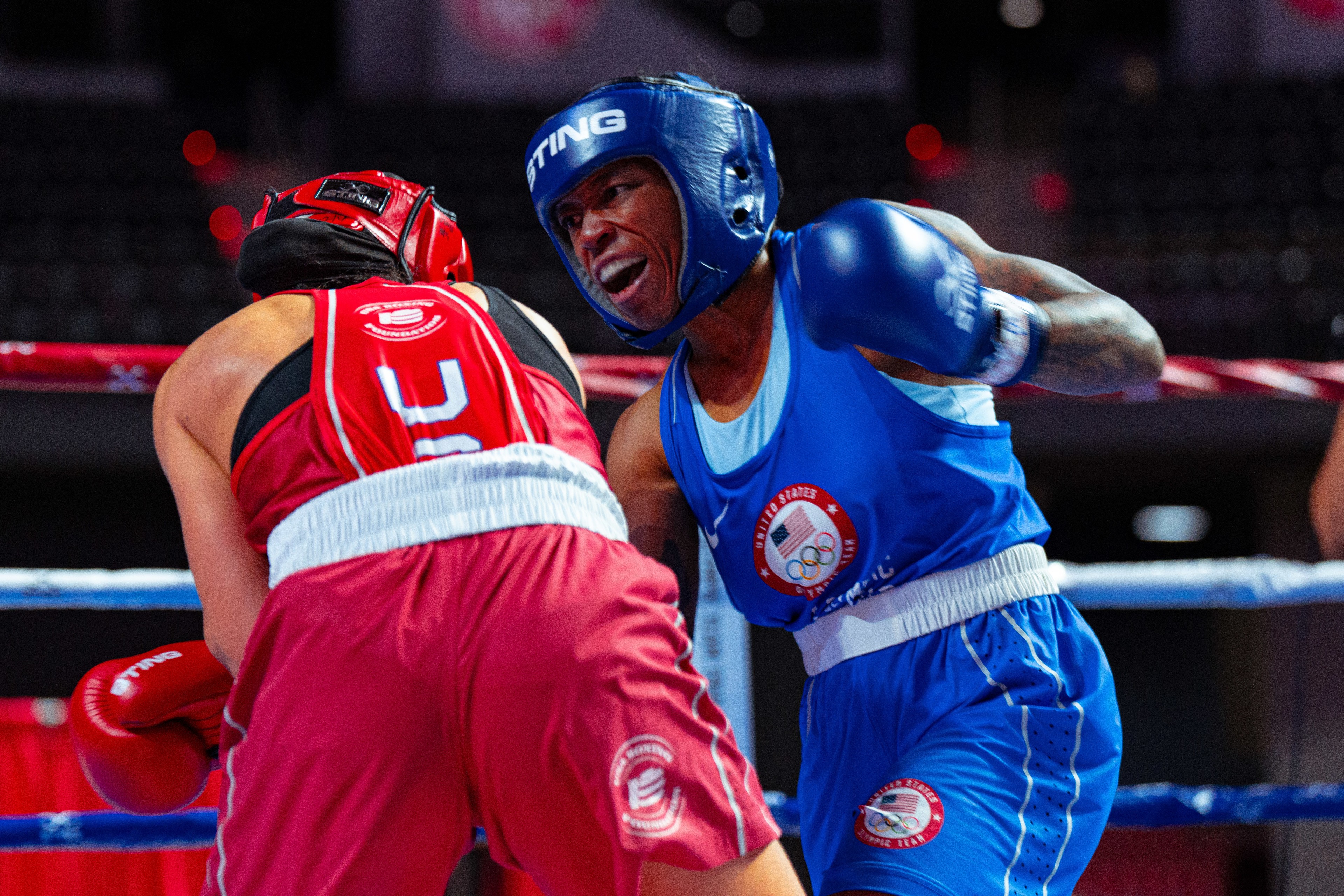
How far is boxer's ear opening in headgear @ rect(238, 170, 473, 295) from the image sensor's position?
4.97 ft

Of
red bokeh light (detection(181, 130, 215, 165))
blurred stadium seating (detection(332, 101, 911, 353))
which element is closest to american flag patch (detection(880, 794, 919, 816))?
A: blurred stadium seating (detection(332, 101, 911, 353))

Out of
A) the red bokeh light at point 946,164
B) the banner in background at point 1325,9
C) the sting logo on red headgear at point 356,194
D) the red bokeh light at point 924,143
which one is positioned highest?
the sting logo on red headgear at point 356,194

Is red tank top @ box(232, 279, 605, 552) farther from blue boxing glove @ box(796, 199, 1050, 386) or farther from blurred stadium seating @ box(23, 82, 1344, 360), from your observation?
blurred stadium seating @ box(23, 82, 1344, 360)

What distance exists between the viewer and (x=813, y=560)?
4.89 ft

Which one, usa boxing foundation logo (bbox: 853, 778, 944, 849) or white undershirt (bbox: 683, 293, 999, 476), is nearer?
usa boxing foundation logo (bbox: 853, 778, 944, 849)

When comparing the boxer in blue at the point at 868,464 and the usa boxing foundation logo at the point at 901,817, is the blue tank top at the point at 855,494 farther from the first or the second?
the usa boxing foundation logo at the point at 901,817

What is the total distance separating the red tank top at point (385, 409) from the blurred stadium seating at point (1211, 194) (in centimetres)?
714

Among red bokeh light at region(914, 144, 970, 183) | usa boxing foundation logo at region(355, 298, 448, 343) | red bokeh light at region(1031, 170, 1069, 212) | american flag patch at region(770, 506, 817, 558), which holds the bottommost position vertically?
red bokeh light at region(1031, 170, 1069, 212)

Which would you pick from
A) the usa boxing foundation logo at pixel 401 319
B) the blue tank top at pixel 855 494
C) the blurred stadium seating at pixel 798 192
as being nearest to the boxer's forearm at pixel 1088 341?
the blue tank top at pixel 855 494

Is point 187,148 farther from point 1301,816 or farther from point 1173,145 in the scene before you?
point 1301,816

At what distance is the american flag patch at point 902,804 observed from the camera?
1.30 metres

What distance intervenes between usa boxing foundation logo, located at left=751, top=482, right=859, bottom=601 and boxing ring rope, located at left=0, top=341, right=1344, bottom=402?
64cm

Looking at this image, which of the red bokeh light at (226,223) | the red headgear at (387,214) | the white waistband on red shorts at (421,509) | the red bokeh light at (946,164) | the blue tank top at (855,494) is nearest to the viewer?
the white waistband on red shorts at (421,509)

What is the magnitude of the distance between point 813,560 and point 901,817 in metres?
0.34
